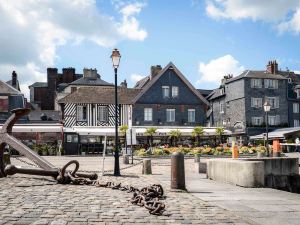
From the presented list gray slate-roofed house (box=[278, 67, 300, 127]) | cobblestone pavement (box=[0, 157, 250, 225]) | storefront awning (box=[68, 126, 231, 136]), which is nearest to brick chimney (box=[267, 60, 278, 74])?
gray slate-roofed house (box=[278, 67, 300, 127])

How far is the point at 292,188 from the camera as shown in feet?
42.9

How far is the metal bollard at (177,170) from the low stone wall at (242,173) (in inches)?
74.9

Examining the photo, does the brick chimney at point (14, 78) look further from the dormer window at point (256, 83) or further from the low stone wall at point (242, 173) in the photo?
the low stone wall at point (242, 173)

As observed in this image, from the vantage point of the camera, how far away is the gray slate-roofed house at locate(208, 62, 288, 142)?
51281 mm

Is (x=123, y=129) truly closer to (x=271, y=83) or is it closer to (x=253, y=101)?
(x=253, y=101)

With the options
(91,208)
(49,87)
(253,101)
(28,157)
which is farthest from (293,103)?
(91,208)

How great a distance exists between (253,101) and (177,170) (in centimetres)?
4409

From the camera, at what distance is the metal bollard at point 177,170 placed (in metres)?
9.19

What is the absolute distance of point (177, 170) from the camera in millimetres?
9266

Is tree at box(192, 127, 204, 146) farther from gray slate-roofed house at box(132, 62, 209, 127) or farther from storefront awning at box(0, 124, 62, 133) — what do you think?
storefront awning at box(0, 124, 62, 133)

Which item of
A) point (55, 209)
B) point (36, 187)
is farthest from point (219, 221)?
point (36, 187)

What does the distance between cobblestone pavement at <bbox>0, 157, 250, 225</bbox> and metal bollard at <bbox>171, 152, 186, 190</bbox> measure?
27 centimetres

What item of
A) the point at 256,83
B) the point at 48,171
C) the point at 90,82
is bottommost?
the point at 48,171

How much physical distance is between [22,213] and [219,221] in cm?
277
